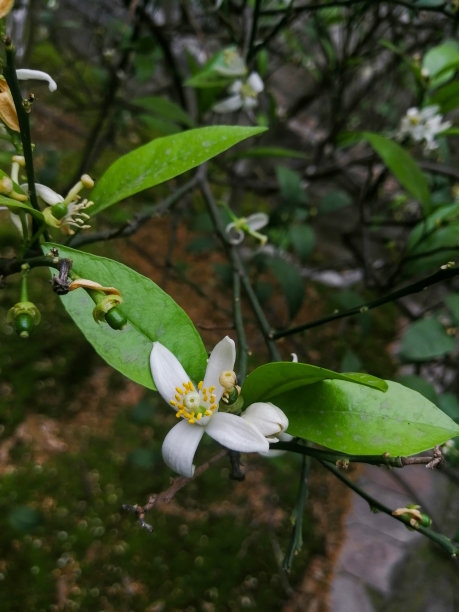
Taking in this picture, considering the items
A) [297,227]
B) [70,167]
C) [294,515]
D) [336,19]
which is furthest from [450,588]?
[70,167]

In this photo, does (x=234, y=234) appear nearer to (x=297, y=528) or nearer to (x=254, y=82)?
(x=254, y=82)

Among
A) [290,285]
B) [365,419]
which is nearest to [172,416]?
[290,285]

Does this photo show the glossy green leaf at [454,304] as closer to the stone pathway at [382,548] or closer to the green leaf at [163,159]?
the stone pathway at [382,548]

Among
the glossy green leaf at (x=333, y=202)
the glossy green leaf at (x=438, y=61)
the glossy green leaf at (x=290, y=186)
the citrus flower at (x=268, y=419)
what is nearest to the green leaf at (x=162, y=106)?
the glossy green leaf at (x=290, y=186)

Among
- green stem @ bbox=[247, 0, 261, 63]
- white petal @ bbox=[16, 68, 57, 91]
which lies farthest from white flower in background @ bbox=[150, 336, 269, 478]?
green stem @ bbox=[247, 0, 261, 63]

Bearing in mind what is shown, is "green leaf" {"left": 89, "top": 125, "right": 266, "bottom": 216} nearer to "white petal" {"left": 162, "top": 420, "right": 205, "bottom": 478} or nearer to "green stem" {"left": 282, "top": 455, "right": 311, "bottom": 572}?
"white petal" {"left": 162, "top": 420, "right": 205, "bottom": 478}
